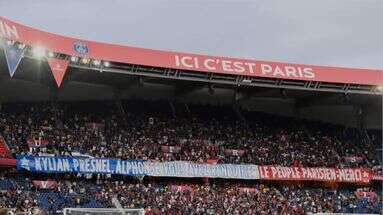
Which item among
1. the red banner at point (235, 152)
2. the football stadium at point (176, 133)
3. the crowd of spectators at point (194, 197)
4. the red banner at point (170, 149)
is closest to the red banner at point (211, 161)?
the football stadium at point (176, 133)

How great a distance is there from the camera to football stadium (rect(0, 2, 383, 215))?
38.5 metres

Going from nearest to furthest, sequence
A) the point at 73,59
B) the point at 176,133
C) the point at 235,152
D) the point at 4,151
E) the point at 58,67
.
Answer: the point at 4,151 → the point at 58,67 → the point at 73,59 → the point at 235,152 → the point at 176,133

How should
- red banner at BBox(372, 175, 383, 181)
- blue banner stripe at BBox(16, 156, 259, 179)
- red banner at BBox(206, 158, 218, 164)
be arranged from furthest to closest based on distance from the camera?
1. red banner at BBox(372, 175, 383, 181)
2. red banner at BBox(206, 158, 218, 164)
3. blue banner stripe at BBox(16, 156, 259, 179)

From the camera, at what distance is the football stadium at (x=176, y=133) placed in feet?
126

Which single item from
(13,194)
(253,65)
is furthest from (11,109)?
(253,65)

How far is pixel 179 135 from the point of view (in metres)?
46.0

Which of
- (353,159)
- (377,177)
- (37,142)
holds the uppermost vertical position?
(37,142)

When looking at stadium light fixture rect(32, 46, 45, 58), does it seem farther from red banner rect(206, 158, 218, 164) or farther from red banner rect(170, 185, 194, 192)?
red banner rect(206, 158, 218, 164)

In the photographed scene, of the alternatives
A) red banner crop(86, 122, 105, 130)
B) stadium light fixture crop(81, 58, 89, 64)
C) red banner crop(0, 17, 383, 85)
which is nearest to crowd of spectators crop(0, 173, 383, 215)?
red banner crop(86, 122, 105, 130)

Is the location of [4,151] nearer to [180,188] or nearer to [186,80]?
[180,188]

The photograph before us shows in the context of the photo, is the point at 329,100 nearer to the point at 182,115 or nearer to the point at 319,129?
the point at 319,129

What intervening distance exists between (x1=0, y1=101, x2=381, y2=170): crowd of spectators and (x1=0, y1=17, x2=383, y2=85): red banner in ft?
16.6

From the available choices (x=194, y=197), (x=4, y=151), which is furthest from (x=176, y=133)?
(x=4, y=151)

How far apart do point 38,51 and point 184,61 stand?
949 centimetres
